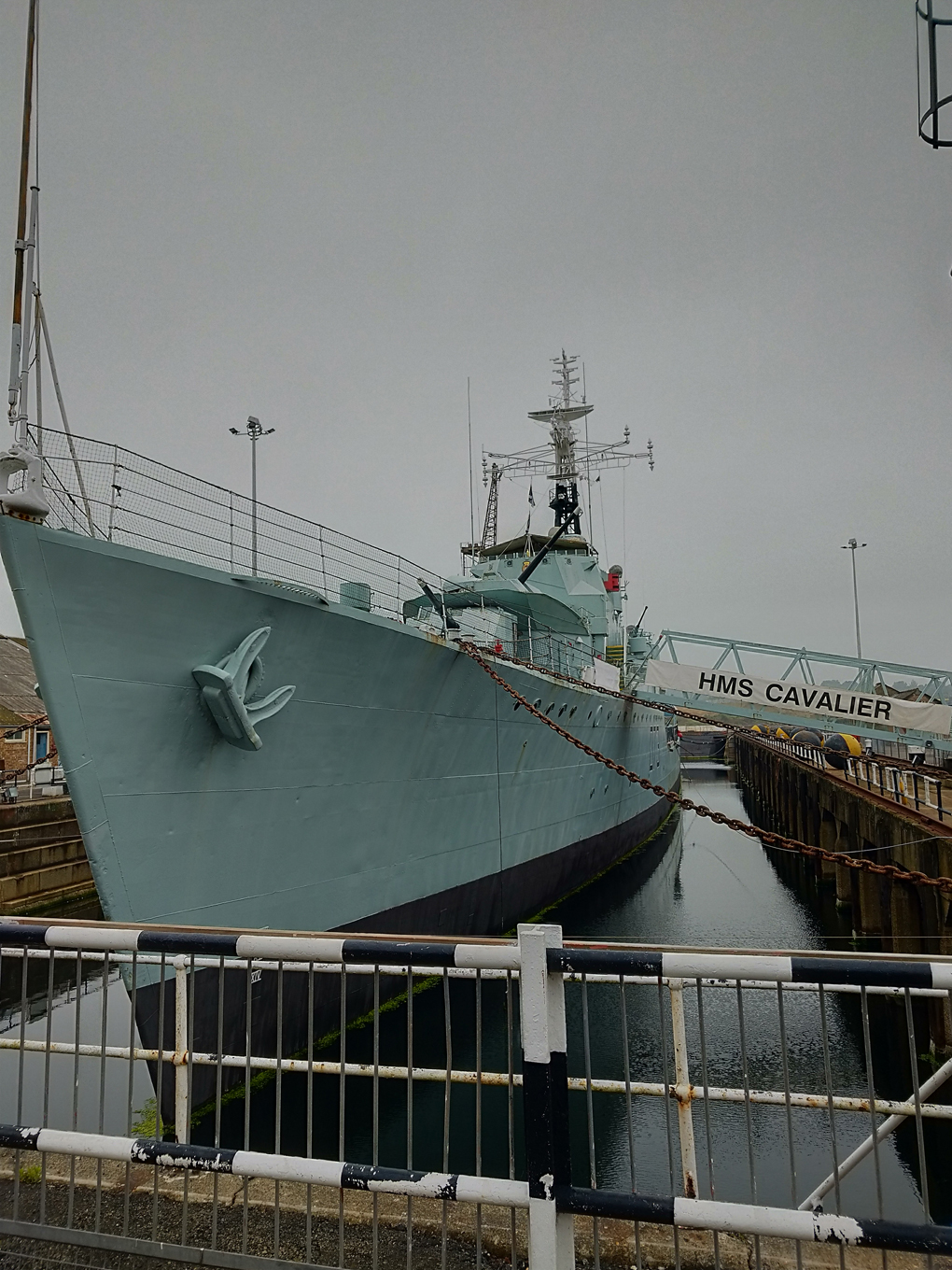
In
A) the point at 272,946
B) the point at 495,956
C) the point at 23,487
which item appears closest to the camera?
the point at 495,956

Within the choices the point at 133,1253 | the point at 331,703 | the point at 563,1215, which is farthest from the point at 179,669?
the point at 563,1215

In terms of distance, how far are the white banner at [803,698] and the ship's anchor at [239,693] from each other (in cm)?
819

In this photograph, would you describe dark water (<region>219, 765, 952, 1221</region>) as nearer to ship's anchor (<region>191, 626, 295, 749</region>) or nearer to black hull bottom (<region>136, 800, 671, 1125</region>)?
black hull bottom (<region>136, 800, 671, 1125</region>)

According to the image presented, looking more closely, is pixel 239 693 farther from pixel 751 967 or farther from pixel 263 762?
pixel 751 967

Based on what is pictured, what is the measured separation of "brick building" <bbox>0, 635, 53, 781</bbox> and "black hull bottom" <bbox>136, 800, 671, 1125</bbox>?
13068mm

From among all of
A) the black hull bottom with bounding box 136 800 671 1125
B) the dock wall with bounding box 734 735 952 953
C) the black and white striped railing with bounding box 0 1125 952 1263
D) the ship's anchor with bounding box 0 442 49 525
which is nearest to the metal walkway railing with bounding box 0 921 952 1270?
the black and white striped railing with bounding box 0 1125 952 1263

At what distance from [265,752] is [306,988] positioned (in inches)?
108

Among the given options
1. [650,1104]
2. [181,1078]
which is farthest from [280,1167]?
[650,1104]

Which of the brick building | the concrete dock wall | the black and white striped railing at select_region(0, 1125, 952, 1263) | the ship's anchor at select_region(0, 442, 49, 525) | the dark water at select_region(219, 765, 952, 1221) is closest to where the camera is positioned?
the black and white striped railing at select_region(0, 1125, 952, 1263)

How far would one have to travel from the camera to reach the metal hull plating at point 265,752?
5.32m

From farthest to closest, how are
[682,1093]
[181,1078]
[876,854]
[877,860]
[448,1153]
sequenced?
[876,854] < [877,860] < [181,1078] < [682,1093] < [448,1153]

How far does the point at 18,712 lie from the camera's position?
24.5m

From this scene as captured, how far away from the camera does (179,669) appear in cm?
591

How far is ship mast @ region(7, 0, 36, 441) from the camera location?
4961 mm
